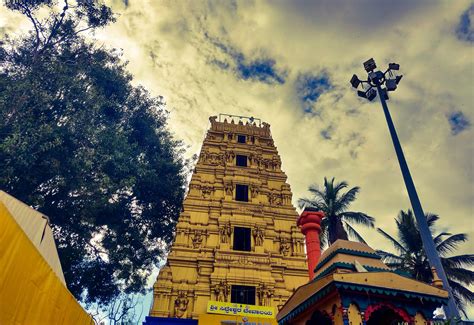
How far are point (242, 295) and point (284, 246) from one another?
13.3 feet

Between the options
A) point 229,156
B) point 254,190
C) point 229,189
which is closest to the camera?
point 229,189

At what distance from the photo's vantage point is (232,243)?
18.2 m

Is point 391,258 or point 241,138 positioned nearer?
point 391,258

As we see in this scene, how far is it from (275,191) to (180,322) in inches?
417

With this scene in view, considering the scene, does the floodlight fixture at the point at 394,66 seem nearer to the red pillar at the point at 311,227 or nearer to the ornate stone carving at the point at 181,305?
the red pillar at the point at 311,227

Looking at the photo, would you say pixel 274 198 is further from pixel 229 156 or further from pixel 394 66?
pixel 394 66

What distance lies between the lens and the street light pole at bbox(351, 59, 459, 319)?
716 cm

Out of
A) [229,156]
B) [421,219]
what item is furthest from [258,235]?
[421,219]

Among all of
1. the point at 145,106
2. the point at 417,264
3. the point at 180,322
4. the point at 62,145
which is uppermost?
the point at 145,106

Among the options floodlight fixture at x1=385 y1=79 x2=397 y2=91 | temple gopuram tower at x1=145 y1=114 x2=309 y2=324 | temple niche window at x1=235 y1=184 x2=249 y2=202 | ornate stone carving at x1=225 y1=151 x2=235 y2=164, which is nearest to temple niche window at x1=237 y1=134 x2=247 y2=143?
temple gopuram tower at x1=145 y1=114 x2=309 y2=324

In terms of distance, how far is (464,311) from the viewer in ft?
60.7

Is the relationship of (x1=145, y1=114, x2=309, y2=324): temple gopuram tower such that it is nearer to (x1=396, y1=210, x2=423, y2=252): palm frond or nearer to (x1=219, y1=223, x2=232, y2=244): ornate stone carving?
(x1=219, y1=223, x2=232, y2=244): ornate stone carving

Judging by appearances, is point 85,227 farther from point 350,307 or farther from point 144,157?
point 350,307

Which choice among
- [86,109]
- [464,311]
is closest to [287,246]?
[464,311]
